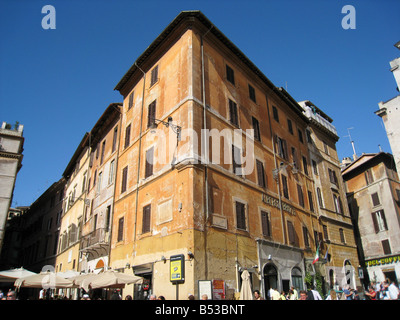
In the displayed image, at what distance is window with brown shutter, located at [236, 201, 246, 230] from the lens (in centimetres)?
1611

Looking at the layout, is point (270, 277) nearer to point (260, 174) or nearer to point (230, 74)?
point (260, 174)

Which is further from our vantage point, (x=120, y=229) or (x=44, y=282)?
(x=120, y=229)

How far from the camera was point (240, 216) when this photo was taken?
16.4 m

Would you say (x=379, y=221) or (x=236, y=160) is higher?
(x=236, y=160)

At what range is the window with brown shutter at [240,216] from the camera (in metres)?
16.1

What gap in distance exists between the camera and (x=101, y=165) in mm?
25281

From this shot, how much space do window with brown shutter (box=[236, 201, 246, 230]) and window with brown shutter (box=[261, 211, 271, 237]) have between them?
1979 millimetres

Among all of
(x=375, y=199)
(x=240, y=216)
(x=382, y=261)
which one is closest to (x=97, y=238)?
(x=240, y=216)

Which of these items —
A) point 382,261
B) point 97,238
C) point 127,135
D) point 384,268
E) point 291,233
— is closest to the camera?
point 291,233

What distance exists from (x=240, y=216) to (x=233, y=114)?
6628 mm

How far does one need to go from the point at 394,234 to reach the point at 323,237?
11.1 metres

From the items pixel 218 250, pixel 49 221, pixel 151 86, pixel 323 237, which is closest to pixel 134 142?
pixel 151 86

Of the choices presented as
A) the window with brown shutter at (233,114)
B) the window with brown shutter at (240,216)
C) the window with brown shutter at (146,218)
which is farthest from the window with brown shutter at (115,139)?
the window with brown shutter at (240,216)
